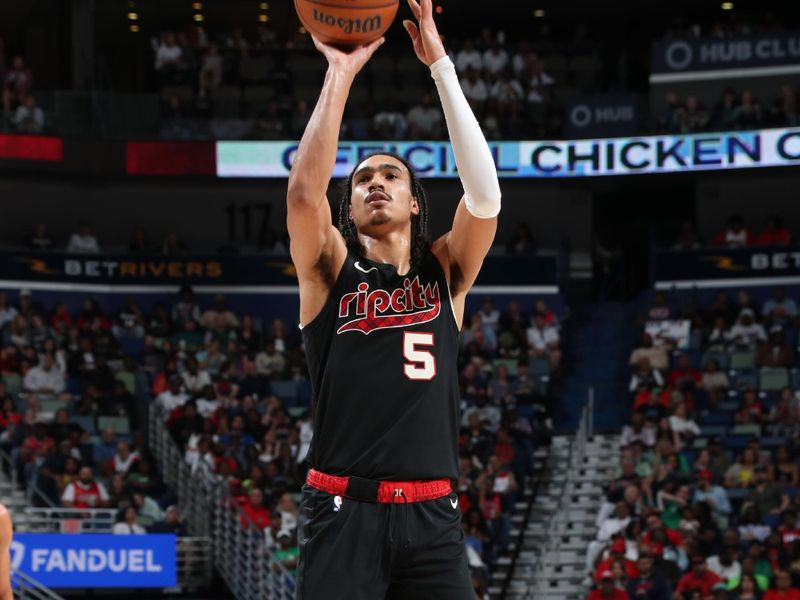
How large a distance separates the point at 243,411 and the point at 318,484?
16.1 meters

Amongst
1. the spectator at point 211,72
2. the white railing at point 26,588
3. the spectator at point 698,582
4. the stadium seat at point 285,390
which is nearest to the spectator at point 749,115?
the stadium seat at point 285,390

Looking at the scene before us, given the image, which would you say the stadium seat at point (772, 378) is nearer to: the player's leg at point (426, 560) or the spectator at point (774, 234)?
the spectator at point (774, 234)

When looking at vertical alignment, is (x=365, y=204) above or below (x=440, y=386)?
above

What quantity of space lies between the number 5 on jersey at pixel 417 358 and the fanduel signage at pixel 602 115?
20.5m

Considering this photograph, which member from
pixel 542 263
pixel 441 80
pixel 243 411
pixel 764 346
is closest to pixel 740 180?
pixel 542 263

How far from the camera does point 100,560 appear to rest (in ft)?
55.6

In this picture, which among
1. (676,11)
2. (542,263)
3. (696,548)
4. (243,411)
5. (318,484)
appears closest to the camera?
(318,484)

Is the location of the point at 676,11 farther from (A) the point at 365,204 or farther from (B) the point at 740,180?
(A) the point at 365,204

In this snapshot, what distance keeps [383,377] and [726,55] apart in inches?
923

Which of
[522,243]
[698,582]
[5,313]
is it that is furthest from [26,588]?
[522,243]

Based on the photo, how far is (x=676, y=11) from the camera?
30.6 metres

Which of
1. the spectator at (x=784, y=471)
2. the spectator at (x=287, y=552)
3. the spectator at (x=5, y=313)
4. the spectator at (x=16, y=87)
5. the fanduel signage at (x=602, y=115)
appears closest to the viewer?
the spectator at (x=287, y=552)

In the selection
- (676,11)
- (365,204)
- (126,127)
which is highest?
(676,11)

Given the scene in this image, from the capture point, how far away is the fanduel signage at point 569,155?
80.3ft
